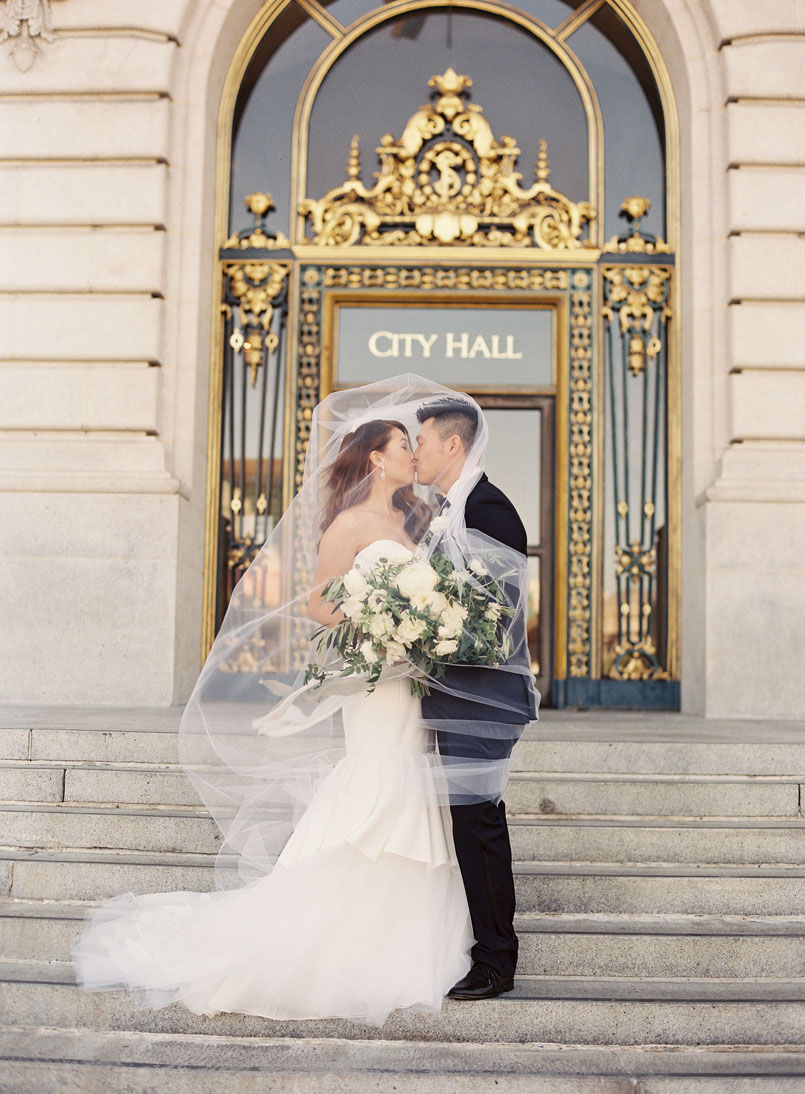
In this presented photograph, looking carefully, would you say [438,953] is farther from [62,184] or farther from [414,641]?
[62,184]

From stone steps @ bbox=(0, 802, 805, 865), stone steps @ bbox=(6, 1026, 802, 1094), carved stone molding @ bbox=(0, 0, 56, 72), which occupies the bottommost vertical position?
stone steps @ bbox=(6, 1026, 802, 1094)

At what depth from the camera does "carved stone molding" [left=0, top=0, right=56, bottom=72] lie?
9.02m

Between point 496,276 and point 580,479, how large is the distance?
2049mm

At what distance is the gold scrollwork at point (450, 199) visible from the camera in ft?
32.5

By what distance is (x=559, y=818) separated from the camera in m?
5.55

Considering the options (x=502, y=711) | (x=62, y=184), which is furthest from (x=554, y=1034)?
(x=62, y=184)

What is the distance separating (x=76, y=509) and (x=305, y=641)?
4899 mm

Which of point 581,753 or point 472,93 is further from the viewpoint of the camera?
point 472,93

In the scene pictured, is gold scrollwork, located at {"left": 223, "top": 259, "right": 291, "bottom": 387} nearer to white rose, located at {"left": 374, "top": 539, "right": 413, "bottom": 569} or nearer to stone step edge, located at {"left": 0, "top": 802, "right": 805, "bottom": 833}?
stone step edge, located at {"left": 0, "top": 802, "right": 805, "bottom": 833}

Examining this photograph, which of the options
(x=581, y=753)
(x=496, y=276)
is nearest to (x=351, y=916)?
(x=581, y=753)

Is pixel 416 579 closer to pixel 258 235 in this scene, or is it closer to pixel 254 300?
pixel 254 300

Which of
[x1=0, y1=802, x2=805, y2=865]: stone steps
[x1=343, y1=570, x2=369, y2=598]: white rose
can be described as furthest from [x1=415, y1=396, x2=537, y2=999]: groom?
[x1=0, y1=802, x2=805, y2=865]: stone steps

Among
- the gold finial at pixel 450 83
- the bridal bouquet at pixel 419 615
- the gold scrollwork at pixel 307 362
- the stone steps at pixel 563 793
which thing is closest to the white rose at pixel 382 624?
the bridal bouquet at pixel 419 615

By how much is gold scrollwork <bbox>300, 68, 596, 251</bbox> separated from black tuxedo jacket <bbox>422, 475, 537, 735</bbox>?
21.0ft
